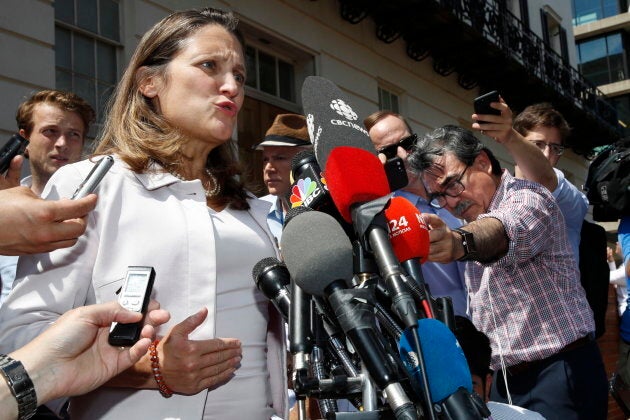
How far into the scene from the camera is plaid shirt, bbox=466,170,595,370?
2.99 metres

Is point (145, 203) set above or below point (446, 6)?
below

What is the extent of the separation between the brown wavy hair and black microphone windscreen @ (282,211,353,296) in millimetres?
898

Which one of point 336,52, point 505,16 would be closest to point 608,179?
point 336,52

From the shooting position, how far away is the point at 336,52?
10844 millimetres

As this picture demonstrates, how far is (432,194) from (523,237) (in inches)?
24.6

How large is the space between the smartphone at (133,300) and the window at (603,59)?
41731mm

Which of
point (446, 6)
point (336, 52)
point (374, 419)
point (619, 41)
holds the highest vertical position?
point (619, 41)

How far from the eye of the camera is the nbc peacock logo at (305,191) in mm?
1792

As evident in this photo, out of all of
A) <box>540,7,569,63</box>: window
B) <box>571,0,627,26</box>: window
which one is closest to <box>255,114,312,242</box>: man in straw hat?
<box>540,7,569,63</box>: window

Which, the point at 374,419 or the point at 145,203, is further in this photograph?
the point at 145,203

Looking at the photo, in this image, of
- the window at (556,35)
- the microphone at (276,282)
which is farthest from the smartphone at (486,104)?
the window at (556,35)

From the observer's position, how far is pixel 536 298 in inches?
118

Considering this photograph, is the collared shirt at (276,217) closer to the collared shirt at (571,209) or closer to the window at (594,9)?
the collared shirt at (571,209)

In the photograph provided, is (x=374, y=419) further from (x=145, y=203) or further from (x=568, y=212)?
(x=568, y=212)
